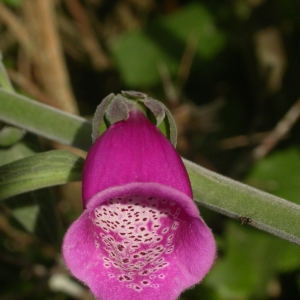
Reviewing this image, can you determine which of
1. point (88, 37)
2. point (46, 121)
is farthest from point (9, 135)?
point (88, 37)

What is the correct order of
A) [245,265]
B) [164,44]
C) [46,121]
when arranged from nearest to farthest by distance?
[46,121], [245,265], [164,44]

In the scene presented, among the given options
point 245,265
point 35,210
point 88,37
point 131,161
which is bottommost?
point 245,265

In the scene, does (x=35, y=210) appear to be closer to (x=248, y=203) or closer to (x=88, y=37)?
(x=248, y=203)

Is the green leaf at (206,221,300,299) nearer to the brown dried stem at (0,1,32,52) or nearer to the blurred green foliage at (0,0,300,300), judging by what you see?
the blurred green foliage at (0,0,300,300)

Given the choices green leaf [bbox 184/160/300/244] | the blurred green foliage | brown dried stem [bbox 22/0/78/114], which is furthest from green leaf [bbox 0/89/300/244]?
brown dried stem [bbox 22/0/78/114]

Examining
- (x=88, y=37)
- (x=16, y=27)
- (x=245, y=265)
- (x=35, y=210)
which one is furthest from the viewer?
(x=88, y=37)
